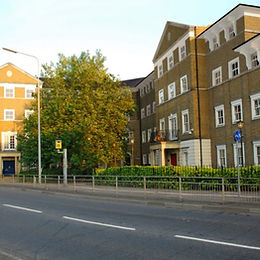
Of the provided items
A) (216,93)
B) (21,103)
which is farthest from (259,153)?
(21,103)

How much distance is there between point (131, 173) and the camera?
24828 mm

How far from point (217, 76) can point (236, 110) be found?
4210 mm

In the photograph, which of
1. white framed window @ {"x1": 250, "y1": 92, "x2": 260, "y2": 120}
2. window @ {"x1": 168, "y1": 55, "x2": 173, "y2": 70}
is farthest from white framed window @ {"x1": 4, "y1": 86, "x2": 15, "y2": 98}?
white framed window @ {"x1": 250, "y1": 92, "x2": 260, "y2": 120}

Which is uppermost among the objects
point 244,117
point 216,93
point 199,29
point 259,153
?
point 199,29

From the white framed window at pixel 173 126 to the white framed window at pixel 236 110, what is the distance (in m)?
7.68

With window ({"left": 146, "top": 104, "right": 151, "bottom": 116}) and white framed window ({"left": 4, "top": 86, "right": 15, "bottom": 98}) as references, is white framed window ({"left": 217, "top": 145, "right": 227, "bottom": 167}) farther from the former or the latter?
white framed window ({"left": 4, "top": 86, "right": 15, "bottom": 98})

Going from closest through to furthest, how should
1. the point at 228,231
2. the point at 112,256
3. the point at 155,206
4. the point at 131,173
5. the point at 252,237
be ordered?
1. the point at 112,256
2. the point at 252,237
3. the point at 228,231
4. the point at 155,206
5. the point at 131,173

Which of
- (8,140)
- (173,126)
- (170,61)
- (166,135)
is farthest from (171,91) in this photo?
(8,140)

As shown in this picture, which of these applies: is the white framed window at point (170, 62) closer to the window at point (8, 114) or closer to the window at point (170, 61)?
the window at point (170, 61)

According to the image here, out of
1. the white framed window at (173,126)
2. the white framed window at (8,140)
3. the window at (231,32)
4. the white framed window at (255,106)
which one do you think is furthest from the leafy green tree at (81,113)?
the white framed window at (8,140)

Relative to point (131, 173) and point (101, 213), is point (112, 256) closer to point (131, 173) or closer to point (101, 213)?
point (101, 213)

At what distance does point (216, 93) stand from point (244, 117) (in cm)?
469

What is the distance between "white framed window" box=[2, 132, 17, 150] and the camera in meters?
50.3

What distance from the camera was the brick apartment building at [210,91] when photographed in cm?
2661
